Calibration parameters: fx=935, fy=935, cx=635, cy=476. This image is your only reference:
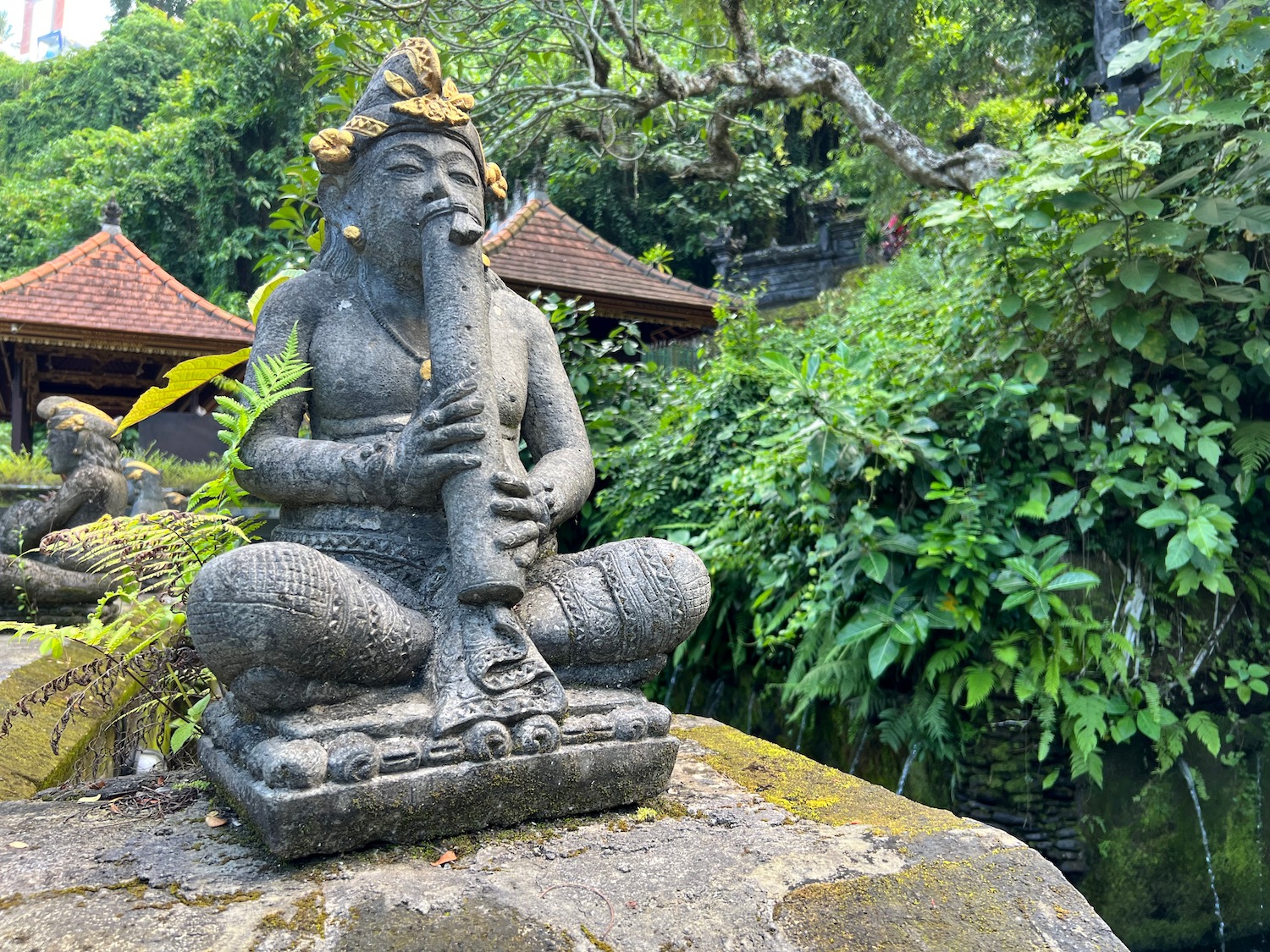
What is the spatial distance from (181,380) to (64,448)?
4717 mm

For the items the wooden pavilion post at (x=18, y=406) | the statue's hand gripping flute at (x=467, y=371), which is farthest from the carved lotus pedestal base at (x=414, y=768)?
the wooden pavilion post at (x=18, y=406)

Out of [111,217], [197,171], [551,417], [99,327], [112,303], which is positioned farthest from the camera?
[197,171]

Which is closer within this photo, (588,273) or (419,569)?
(419,569)

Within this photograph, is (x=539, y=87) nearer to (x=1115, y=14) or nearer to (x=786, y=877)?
(x=1115, y=14)

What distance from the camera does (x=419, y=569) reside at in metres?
2.52

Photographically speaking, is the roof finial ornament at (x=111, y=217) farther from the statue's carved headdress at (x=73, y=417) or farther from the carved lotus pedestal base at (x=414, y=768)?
the carved lotus pedestal base at (x=414, y=768)

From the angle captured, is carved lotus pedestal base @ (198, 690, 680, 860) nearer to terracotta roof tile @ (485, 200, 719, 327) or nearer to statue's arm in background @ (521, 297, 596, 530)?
statue's arm in background @ (521, 297, 596, 530)

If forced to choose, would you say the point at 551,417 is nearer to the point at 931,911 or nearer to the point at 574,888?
the point at 574,888

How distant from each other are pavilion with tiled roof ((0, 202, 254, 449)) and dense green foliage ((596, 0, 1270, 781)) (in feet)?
29.4

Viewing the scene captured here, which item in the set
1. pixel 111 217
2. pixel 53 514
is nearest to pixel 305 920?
pixel 53 514

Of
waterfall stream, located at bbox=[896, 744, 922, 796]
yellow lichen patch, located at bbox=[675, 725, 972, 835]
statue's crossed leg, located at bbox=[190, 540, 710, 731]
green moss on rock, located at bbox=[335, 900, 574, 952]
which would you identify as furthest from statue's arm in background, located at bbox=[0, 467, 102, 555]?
green moss on rock, located at bbox=[335, 900, 574, 952]

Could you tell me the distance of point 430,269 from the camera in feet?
8.28

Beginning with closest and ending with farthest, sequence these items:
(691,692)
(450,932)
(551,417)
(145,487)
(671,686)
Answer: (450,932), (551,417), (691,692), (671,686), (145,487)

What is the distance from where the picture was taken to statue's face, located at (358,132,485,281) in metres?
2.57
